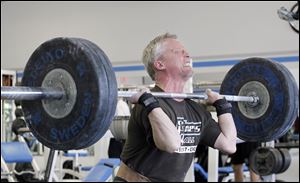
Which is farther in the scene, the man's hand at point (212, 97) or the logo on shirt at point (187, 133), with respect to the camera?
the man's hand at point (212, 97)

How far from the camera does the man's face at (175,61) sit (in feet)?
6.86

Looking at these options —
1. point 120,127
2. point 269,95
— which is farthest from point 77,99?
point 269,95

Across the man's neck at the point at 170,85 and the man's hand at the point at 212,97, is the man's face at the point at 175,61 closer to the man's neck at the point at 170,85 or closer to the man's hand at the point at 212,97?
the man's neck at the point at 170,85

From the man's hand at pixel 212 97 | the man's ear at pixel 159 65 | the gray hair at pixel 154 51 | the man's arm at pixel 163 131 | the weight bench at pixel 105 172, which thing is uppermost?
the gray hair at pixel 154 51

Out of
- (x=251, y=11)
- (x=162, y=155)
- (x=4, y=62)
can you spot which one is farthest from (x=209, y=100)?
(x=4, y=62)

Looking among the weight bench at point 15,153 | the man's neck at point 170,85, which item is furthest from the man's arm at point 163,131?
the weight bench at point 15,153

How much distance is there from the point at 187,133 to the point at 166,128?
18 cm

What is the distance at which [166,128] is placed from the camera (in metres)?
1.93

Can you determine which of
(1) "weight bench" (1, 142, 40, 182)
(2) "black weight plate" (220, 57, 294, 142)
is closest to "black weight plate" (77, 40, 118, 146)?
(2) "black weight plate" (220, 57, 294, 142)

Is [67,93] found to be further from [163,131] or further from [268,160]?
[268,160]

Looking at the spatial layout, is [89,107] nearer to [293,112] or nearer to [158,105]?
[158,105]

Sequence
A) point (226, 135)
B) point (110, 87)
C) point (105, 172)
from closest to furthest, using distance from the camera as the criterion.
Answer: point (110, 87), point (226, 135), point (105, 172)

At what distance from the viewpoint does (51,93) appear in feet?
5.22

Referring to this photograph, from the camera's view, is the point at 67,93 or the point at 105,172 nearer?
the point at 67,93
